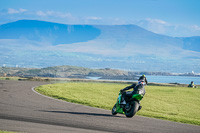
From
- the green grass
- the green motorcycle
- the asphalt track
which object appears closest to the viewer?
the asphalt track

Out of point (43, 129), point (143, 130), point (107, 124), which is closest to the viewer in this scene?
point (43, 129)

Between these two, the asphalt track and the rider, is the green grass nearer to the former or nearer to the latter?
the rider

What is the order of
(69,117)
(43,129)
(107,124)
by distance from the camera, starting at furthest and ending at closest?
(69,117), (107,124), (43,129)

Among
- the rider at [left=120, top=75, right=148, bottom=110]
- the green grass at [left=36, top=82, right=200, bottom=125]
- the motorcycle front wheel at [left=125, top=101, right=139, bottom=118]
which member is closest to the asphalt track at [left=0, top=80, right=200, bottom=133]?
the motorcycle front wheel at [left=125, top=101, right=139, bottom=118]

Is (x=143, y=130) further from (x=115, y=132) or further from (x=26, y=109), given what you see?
(x=26, y=109)

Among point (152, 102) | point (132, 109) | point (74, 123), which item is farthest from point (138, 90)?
point (152, 102)

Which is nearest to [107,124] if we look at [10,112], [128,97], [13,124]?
[128,97]

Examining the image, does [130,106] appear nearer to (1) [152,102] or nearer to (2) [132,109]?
→ (2) [132,109]

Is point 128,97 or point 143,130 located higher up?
point 128,97

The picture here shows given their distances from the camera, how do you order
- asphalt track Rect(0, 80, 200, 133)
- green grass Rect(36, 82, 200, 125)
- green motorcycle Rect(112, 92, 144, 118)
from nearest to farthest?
1. asphalt track Rect(0, 80, 200, 133)
2. green motorcycle Rect(112, 92, 144, 118)
3. green grass Rect(36, 82, 200, 125)

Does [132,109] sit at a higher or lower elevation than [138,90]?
lower

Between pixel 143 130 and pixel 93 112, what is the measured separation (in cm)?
525

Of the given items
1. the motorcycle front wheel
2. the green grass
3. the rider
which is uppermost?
the rider

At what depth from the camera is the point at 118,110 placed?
60.4 ft
